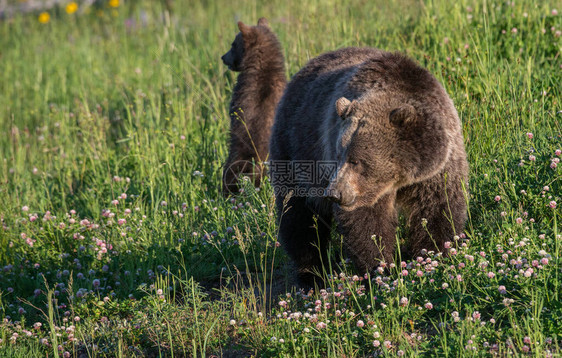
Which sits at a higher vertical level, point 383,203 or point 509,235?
point 383,203

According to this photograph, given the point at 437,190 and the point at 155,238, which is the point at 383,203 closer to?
the point at 437,190

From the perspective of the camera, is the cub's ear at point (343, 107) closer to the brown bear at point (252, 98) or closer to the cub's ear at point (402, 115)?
the cub's ear at point (402, 115)

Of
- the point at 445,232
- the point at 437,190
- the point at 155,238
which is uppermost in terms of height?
the point at 437,190

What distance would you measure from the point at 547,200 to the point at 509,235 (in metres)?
0.41

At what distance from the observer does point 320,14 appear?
25.9 feet

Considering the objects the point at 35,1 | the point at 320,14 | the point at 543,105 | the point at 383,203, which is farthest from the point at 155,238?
the point at 35,1

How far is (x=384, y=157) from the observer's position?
368 centimetres

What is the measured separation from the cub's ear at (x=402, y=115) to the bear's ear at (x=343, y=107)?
244 millimetres

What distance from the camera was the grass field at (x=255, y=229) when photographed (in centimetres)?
345

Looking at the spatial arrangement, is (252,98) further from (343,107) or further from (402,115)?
(402,115)

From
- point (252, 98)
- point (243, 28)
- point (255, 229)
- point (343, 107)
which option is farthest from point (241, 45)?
point (343, 107)

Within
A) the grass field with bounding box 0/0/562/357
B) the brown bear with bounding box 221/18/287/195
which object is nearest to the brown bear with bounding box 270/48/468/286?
the grass field with bounding box 0/0/562/357

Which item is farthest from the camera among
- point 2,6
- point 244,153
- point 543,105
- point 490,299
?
point 2,6

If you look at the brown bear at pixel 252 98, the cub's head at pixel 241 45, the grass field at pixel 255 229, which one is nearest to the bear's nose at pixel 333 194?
the grass field at pixel 255 229
